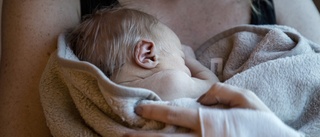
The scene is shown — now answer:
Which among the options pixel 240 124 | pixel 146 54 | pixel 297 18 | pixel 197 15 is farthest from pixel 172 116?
pixel 297 18

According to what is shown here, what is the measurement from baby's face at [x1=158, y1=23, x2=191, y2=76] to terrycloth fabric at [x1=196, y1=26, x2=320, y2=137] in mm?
110

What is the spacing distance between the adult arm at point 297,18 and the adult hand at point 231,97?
52cm

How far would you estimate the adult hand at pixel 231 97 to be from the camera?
705mm

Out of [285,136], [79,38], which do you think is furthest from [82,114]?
[285,136]

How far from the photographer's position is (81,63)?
2.54 feet

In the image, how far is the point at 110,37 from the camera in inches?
34.2

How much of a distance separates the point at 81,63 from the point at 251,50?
415 mm

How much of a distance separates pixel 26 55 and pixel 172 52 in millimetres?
323

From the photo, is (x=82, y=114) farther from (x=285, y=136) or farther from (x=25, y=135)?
(x=285, y=136)

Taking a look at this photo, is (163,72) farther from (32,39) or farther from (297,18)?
(297,18)

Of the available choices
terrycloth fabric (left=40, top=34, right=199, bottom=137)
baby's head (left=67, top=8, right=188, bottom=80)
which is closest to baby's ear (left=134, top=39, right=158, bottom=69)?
baby's head (left=67, top=8, right=188, bottom=80)

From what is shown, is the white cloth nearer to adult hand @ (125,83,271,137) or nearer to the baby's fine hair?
adult hand @ (125,83,271,137)

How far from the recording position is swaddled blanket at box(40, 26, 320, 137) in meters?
0.73

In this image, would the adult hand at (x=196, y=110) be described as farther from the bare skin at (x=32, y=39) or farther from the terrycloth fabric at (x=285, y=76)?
the bare skin at (x=32, y=39)
